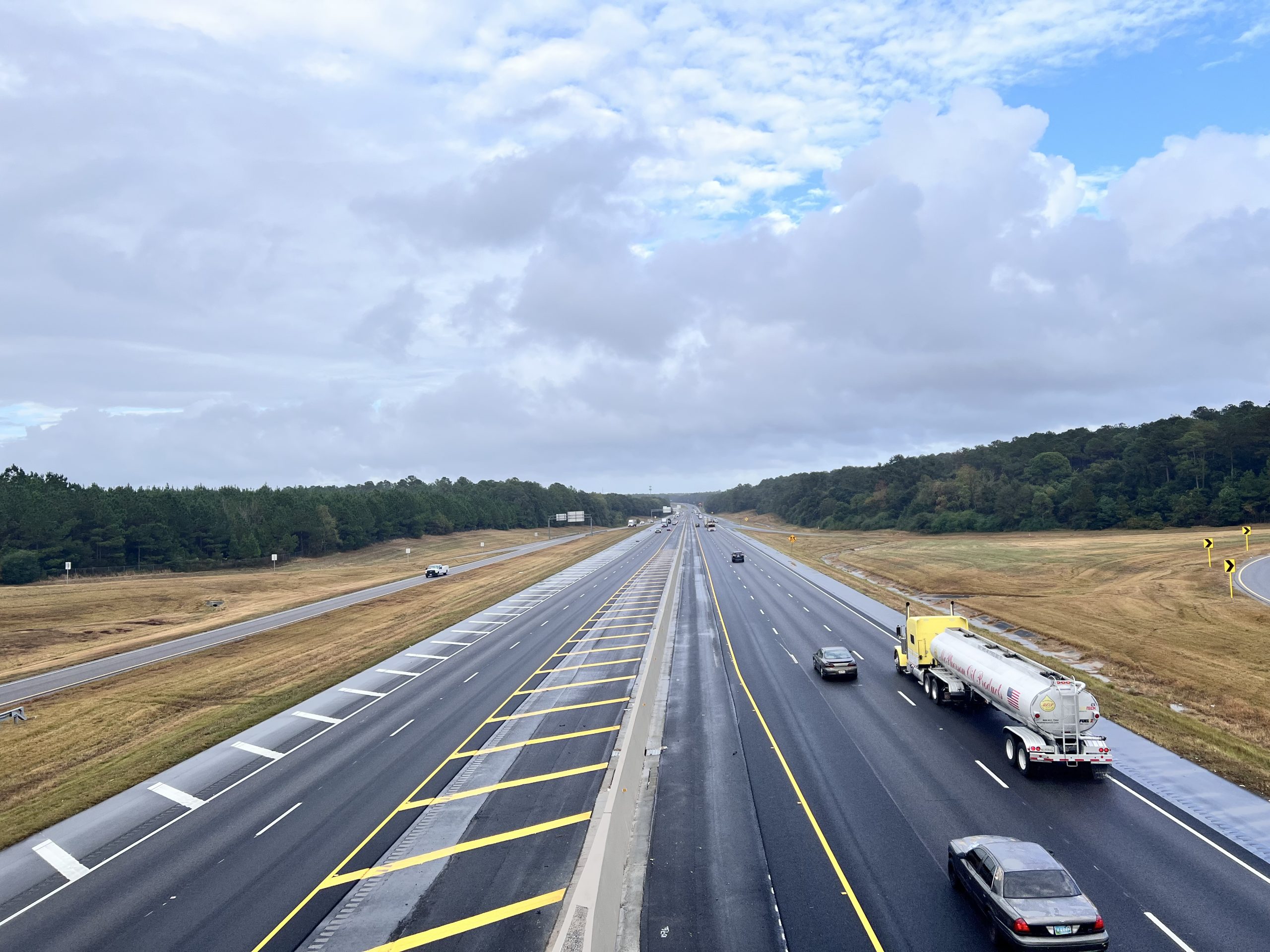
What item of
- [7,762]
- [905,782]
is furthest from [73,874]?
[905,782]

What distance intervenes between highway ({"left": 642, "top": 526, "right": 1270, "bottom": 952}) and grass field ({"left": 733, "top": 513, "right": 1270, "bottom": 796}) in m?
5.54

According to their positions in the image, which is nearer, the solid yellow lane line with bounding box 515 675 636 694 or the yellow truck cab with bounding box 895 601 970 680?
the yellow truck cab with bounding box 895 601 970 680

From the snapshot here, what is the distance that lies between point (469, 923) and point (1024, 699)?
16905mm

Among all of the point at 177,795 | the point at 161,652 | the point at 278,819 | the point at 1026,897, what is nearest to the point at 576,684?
the point at 278,819

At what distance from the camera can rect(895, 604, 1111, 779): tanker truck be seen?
20750 mm

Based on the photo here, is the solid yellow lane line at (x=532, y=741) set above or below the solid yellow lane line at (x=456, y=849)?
above

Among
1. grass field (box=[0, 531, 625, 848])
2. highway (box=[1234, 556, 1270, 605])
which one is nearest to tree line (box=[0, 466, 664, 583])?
grass field (box=[0, 531, 625, 848])

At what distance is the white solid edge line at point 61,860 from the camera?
684 inches

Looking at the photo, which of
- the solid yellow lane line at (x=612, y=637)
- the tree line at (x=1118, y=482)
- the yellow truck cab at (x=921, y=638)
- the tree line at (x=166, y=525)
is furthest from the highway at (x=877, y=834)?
the tree line at (x=1118, y=482)

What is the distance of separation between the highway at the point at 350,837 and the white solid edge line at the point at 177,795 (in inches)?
3.2

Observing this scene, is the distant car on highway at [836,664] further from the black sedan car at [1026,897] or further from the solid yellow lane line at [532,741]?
the black sedan car at [1026,897]

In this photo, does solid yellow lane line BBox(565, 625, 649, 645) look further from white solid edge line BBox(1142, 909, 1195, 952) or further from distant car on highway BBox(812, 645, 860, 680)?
white solid edge line BBox(1142, 909, 1195, 952)

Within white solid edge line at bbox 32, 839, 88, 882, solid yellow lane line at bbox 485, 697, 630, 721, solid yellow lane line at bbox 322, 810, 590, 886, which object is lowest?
white solid edge line at bbox 32, 839, 88, 882

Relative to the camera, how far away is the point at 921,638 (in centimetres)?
3125
